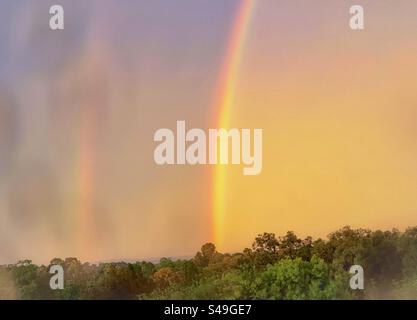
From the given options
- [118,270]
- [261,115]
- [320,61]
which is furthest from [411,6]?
[118,270]

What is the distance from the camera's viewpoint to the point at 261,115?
2561 millimetres

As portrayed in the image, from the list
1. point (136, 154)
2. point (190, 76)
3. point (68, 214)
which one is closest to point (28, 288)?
point (68, 214)

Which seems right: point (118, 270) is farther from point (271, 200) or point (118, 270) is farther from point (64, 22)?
point (64, 22)

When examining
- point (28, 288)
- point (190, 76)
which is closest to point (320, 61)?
point (190, 76)

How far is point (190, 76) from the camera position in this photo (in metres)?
2.55

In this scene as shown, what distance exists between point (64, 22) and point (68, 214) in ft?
2.57

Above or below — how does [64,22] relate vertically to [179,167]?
above

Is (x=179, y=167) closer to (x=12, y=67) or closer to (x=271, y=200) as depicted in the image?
(x=271, y=200)

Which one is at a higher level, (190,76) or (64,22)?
(64,22)

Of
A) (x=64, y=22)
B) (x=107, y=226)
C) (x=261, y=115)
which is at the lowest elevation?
(x=107, y=226)

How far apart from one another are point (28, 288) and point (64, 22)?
1.09 metres

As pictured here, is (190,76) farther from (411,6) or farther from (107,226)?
(411,6)

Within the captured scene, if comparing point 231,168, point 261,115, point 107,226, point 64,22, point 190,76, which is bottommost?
point 107,226

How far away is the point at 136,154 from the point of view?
255 centimetres
